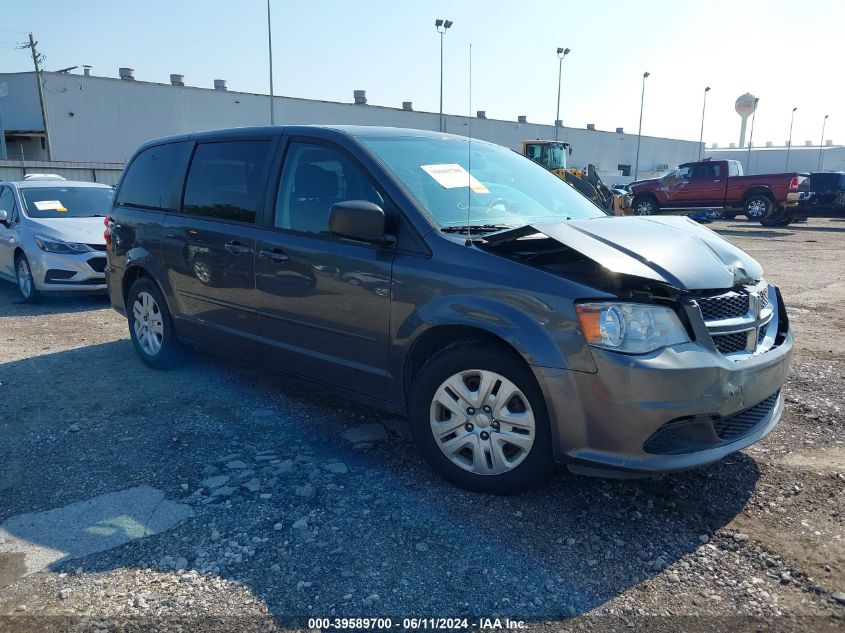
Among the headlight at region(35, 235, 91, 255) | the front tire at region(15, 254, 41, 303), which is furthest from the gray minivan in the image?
the front tire at region(15, 254, 41, 303)

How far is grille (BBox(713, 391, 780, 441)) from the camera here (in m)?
3.07

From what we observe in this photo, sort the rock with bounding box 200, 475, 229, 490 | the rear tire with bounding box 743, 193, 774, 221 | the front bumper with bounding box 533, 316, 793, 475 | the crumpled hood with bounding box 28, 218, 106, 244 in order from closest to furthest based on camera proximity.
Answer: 1. the front bumper with bounding box 533, 316, 793, 475
2. the rock with bounding box 200, 475, 229, 490
3. the crumpled hood with bounding box 28, 218, 106, 244
4. the rear tire with bounding box 743, 193, 774, 221

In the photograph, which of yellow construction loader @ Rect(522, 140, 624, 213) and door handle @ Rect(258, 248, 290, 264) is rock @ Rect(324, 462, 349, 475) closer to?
door handle @ Rect(258, 248, 290, 264)

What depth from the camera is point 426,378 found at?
11.0 feet

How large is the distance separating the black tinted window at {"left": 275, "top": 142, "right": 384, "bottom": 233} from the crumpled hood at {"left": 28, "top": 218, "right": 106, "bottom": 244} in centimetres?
523

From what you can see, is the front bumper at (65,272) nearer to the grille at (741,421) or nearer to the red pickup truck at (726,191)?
the grille at (741,421)

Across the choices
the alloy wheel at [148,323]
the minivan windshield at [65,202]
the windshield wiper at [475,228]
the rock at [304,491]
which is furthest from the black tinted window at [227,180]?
the minivan windshield at [65,202]

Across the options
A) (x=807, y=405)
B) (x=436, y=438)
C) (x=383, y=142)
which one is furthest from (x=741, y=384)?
(x=383, y=142)

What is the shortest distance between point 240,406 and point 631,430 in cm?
281

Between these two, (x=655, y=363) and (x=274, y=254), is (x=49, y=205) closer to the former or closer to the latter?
(x=274, y=254)

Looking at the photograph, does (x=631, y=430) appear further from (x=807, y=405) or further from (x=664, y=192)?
(x=664, y=192)

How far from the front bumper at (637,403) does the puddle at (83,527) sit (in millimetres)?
1860

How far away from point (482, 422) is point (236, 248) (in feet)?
7.08

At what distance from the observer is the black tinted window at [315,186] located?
12.6 feet
